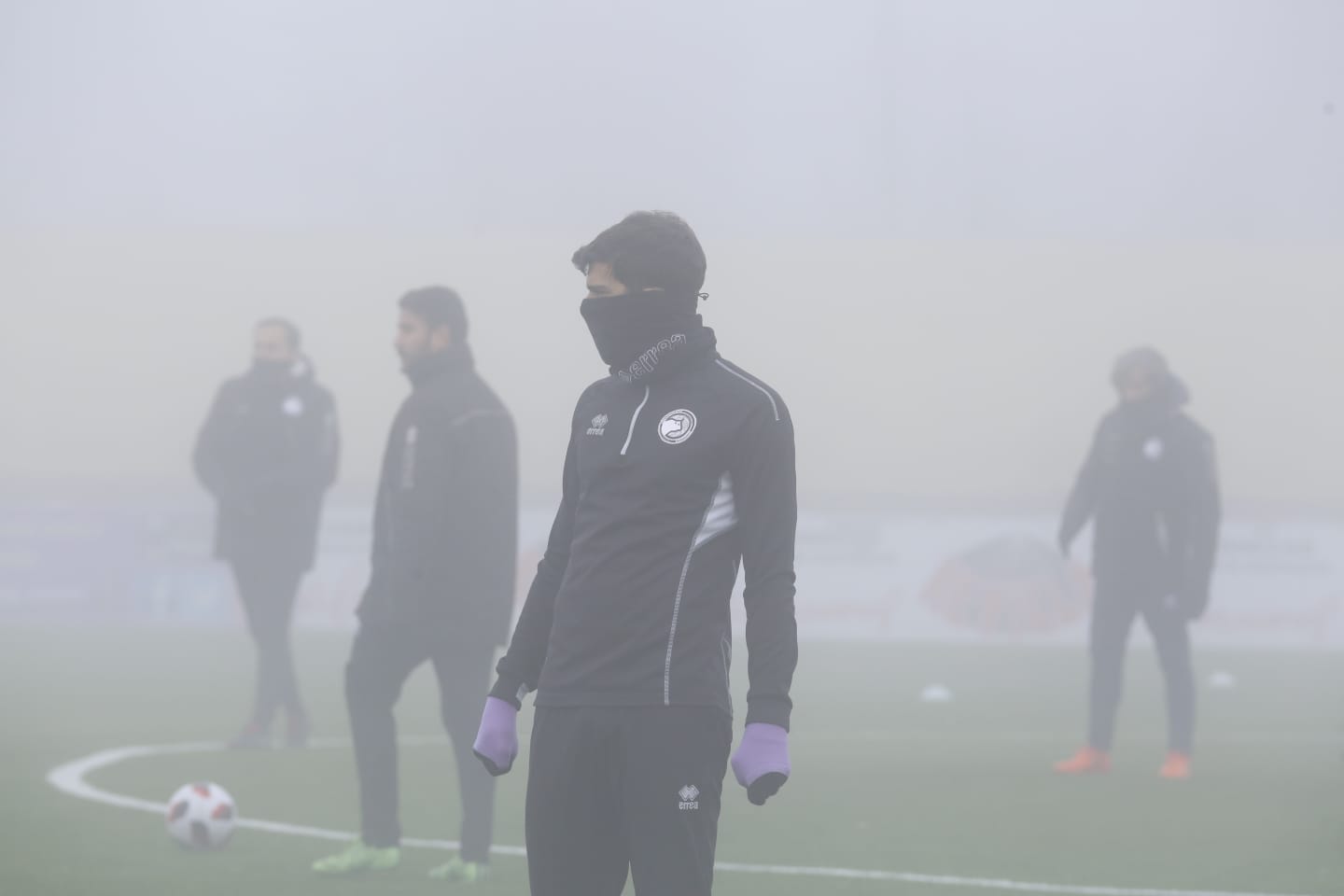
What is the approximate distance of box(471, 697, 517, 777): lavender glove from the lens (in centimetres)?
311

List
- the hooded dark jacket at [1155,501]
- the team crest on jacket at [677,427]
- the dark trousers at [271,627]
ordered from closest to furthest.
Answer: the team crest on jacket at [677,427] < the hooded dark jacket at [1155,501] < the dark trousers at [271,627]

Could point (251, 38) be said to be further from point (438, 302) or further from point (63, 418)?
point (438, 302)

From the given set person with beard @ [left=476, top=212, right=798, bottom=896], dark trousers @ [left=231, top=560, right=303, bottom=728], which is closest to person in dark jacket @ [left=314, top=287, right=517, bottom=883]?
person with beard @ [left=476, top=212, right=798, bottom=896]

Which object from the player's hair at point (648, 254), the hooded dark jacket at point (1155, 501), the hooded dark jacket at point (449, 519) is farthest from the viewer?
the hooded dark jacket at point (1155, 501)

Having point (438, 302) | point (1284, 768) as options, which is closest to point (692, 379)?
point (438, 302)

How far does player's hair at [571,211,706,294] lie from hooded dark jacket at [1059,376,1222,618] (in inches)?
201

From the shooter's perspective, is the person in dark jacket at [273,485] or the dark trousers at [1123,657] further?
the person in dark jacket at [273,485]

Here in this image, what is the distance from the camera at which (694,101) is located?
12.4 metres

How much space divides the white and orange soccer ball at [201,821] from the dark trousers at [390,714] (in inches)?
22.0

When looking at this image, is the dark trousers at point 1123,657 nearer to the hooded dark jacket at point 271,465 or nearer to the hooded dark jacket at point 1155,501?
the hooded dark jacket at point 1155,501

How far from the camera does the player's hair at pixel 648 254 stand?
10.0ft

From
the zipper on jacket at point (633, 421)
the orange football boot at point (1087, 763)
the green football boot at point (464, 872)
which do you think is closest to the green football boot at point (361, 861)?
the green football boot at point (464, 872)

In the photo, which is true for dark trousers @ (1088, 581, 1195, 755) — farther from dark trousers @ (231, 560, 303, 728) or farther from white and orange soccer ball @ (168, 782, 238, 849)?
white and orange soccer ball @ (168, 782, 238, 849)

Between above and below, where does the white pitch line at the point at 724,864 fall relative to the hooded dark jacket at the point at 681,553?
below
